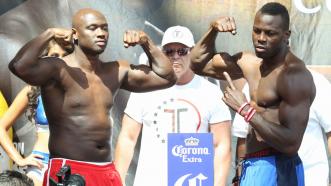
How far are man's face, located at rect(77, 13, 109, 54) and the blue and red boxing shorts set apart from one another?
3.60 ft

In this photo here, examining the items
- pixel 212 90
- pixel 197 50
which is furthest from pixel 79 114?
pixel 212 90

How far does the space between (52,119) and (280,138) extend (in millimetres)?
Result: 1274

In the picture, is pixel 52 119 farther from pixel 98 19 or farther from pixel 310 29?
pixel 310 29

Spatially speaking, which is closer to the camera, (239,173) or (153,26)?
(239,173)

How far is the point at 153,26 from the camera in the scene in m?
6.87

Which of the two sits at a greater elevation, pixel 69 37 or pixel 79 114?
pixel 69 37

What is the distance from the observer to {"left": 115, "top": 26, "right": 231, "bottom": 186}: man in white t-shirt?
6.28 m

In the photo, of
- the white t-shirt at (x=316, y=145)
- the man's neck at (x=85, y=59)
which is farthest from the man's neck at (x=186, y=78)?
the man's neck at (x=85, y=59)

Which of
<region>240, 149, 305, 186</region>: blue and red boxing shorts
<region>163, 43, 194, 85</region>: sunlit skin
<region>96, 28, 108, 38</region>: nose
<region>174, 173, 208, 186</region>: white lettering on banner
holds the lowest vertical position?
<region>174, 173, 208, 186</region>: white lettering on banner

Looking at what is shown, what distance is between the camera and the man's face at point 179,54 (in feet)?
20.8

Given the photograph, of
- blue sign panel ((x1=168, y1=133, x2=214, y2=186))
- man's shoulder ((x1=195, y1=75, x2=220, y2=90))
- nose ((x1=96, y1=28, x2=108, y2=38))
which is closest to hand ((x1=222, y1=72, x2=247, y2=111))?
nose ((x1=96, y1=28, x2=108, y2=38))

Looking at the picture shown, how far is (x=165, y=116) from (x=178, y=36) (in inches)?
22.1

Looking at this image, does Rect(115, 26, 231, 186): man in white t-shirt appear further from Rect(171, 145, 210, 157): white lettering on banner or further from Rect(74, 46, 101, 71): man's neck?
Rect(74, 46, 101, 71): man's neck

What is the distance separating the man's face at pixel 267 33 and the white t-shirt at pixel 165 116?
1.21 meters
